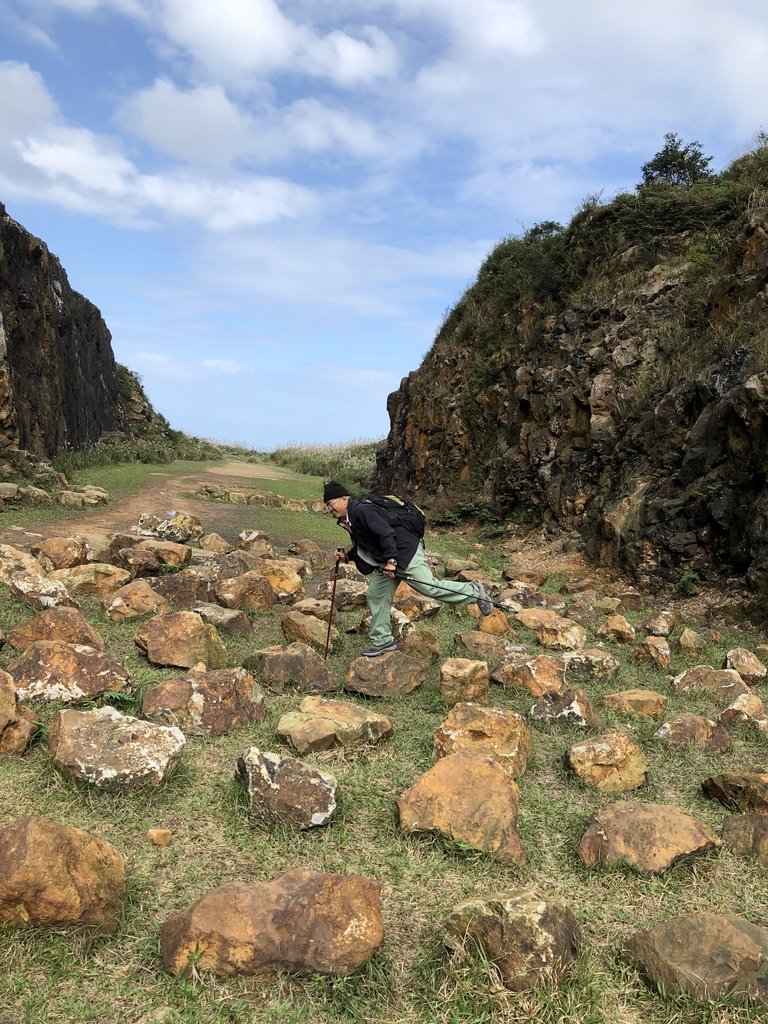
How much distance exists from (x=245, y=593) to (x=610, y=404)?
9532 mm

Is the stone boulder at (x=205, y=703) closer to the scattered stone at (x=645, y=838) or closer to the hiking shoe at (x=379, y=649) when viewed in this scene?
the hiking shoe at (x=379, y=649)

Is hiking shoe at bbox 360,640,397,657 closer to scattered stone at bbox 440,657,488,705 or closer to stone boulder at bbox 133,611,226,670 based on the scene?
scattered stone at bbox 440,657,488,705

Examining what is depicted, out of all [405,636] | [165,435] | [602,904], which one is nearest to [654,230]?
[405,636]

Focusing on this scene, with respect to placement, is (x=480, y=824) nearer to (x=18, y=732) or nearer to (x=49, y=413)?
(x=18, y=732)

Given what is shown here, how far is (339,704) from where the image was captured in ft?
15.1

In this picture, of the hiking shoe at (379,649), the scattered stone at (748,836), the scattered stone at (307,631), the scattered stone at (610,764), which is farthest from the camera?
the scattered stone at (307,631)

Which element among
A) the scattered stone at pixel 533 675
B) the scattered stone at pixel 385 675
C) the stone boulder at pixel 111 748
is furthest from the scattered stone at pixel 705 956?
the scattered stone at pixel 385 675

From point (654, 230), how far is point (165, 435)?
98.8 ft

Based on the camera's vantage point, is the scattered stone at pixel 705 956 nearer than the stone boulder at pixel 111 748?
Yes

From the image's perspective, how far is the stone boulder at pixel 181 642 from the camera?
5359 mm

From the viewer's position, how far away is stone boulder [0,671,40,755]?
3.82 meters

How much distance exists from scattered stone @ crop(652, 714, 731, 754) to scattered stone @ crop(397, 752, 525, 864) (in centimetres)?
169

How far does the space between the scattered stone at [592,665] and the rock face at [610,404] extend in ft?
12.6

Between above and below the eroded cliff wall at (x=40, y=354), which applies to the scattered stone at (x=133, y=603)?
below
